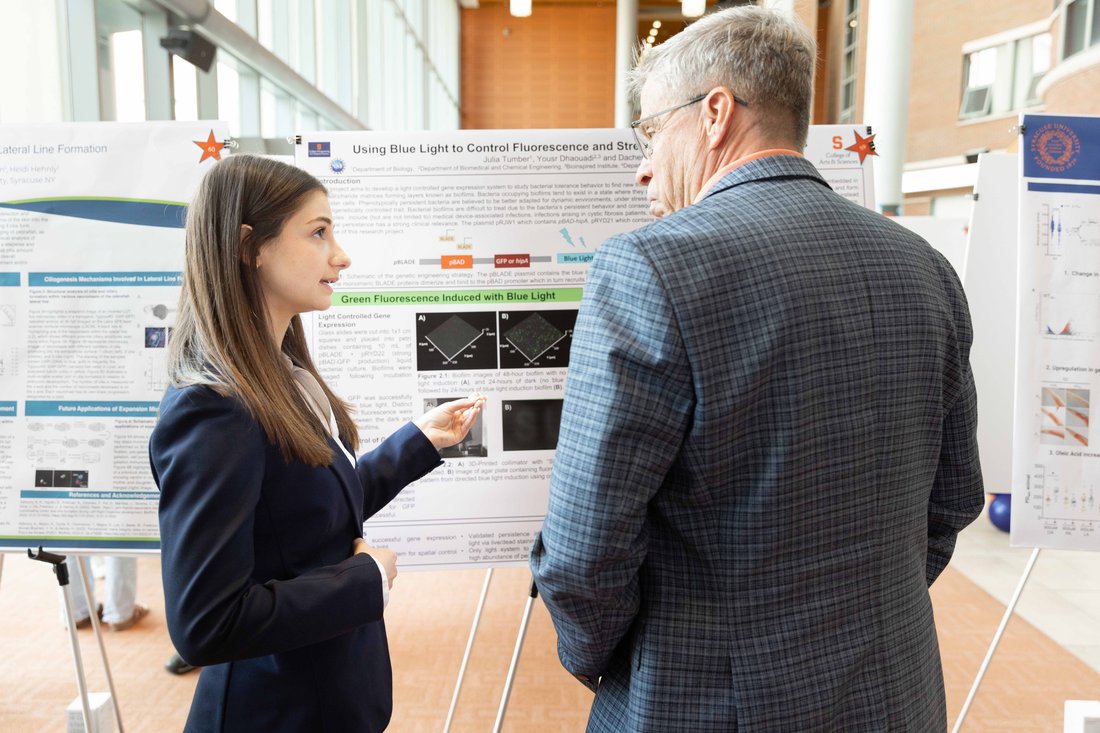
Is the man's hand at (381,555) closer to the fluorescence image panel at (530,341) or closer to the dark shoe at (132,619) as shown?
the fluorescence image panel at (530,341)

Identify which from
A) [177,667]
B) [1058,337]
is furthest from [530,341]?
[177,667]

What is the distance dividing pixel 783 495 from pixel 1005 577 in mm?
4368

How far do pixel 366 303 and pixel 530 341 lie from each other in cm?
44

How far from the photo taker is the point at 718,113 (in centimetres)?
112

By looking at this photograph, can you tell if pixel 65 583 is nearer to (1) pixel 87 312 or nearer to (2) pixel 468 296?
(1) pixel 87 312

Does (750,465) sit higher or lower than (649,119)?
lower

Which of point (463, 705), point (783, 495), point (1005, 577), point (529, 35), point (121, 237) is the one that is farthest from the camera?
point (529, 35)

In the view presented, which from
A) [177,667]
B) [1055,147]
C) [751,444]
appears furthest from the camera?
[177,667]

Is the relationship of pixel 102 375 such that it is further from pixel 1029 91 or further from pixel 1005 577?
pixel 1029 91

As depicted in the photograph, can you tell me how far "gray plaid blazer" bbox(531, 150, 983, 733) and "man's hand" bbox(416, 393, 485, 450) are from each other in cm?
65

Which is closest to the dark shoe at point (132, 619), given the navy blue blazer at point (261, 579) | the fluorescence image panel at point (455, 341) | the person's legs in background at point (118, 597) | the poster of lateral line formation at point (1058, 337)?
the person's legs in background at point (118, 597)

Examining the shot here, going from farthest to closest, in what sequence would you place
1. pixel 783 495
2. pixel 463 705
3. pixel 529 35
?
pixel 529 35 < pixel 463 705 < pixel 783 495

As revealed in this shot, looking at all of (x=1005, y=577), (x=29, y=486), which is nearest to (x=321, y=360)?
→ (x=29, y=486)

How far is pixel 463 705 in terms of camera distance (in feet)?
10.2
